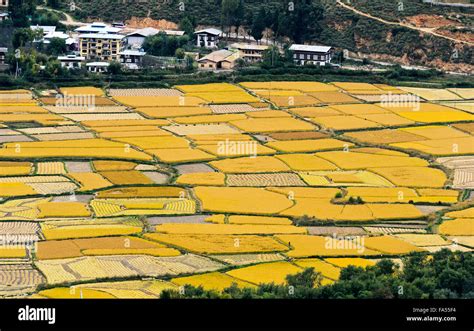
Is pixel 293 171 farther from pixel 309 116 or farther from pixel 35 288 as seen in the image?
pixel 35 288

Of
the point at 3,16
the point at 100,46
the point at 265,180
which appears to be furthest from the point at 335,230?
the point at 3,16

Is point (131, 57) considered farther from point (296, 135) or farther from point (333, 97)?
point (296, 135)

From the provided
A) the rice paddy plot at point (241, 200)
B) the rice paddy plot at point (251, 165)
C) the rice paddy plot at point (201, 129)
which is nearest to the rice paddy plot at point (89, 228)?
the rice paddy plot at point (241, 200)

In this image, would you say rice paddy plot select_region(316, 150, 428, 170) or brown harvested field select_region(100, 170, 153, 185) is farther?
Result: rice paddy plot select_region(316, 150, 428, 170)

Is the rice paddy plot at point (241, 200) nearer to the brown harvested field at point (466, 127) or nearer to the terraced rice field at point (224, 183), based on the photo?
the terraced rice field at point (224, 183)

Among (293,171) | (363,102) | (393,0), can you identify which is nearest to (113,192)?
(293,171)

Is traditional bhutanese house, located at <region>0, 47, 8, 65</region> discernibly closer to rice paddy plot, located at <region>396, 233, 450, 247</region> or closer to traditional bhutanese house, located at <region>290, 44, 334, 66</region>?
traditional bhutanese house, located at <region>290, 44, 334, 66</region>

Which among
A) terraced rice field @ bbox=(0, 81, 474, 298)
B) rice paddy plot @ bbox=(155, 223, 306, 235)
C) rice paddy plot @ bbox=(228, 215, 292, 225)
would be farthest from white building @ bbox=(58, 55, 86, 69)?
rice paddy plot @ bbox=(155, 223, 306, 235)
